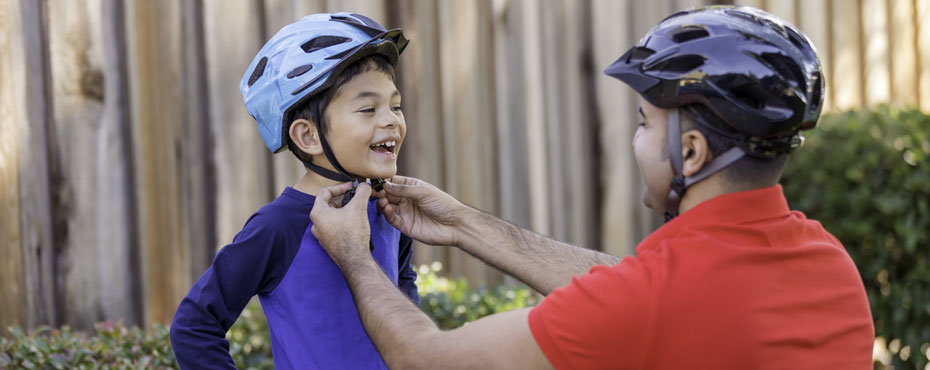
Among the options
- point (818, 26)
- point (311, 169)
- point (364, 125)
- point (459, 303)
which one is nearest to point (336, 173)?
point (311, 169)

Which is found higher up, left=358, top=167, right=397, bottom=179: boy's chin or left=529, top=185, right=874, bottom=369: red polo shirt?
left=358, top=167, right=397, bottom=179: boy's chin

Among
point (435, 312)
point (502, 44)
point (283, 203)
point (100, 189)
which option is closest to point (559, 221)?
point (502, 44)

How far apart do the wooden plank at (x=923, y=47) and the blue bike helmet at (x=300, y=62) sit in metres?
5.10

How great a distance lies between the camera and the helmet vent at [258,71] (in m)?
2.87

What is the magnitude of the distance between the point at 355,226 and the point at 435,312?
1744 mm

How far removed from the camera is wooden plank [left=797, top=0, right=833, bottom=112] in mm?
6402

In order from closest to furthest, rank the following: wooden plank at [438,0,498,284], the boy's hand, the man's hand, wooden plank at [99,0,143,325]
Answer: the boy's hand < the man's hand < wooden plank at [99,0,143,325] < wooden plank at [438,0,498,284]

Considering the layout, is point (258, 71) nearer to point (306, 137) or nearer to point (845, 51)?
point (306, 137)

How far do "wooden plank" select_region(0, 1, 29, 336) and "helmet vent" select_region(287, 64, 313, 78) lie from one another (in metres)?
2.35

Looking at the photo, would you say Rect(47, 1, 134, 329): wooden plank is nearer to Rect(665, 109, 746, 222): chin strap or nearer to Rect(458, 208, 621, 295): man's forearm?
Rect(458, 208, 621, 295): man's forearm

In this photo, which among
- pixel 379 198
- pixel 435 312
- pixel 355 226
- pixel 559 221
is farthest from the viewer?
pixel 559 221

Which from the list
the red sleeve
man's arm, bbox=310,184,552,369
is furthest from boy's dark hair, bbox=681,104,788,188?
man's arm, bbox=310,184,552,369

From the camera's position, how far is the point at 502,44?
5.84 m

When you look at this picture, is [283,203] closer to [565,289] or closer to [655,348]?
[565,289]
